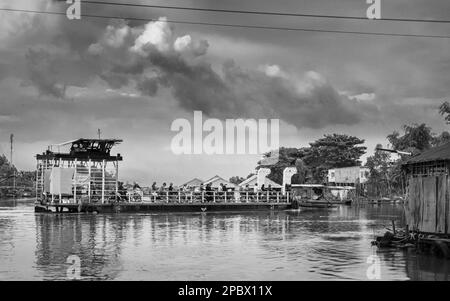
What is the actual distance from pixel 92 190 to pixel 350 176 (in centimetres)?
7099

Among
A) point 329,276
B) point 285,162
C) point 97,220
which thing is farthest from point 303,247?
point 285,162

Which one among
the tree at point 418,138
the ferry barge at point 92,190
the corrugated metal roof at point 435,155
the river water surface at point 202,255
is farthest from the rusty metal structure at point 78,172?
the tree at point 418,138

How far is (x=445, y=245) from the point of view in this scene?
22109 millimetres

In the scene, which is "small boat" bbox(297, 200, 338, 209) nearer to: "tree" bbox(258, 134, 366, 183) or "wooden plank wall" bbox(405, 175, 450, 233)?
"tree" bbox(258, 134, 366, 183)

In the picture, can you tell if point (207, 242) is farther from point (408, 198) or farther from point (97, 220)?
point (97, 220)

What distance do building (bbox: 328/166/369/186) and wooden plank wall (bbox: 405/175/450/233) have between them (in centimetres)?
9180

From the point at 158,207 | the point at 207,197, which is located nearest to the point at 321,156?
the point at 207,197

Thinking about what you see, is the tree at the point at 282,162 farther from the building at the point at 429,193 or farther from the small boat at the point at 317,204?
the building at the point at 429,193

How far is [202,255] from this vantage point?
24.1 m

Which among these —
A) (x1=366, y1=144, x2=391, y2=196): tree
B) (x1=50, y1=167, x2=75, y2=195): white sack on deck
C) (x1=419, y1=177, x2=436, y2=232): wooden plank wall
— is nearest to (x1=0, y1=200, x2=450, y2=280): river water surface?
(x1=419, y1=177, x2=436, y2=232): wooden plank wall

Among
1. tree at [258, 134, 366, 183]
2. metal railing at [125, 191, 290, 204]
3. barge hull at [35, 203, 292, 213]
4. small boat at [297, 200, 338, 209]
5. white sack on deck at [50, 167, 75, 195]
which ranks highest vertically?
tree at [258, 134, 366, 183]

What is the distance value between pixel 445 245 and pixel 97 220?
27.5 meters

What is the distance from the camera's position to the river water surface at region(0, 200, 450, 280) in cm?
1953
